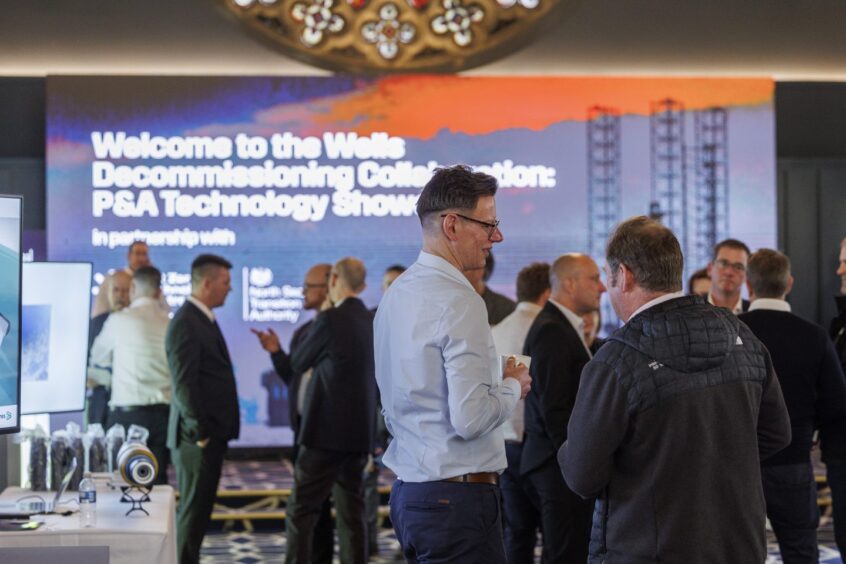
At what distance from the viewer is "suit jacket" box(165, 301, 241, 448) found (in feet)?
16.7

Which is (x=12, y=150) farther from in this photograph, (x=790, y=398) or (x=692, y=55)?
(x=790, y=398)

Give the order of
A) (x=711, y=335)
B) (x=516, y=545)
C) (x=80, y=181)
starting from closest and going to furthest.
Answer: (x=711, y=335) → (x=516, y=545) → (x=80, y=181)

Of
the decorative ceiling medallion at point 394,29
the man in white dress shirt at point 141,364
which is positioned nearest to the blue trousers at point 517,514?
the man in white dress shirt at point 141,364

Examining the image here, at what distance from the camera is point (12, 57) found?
8047 mm


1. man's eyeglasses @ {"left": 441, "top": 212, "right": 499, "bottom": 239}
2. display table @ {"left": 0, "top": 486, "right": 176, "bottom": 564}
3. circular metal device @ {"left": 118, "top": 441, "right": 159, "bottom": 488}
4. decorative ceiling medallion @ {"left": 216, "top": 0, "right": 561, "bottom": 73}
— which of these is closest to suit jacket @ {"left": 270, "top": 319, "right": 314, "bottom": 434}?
circular metal device @ {"left": 118, "top": 441, "right": 159, "bottom": 488}

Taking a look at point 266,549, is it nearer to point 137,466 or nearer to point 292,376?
point 292,376

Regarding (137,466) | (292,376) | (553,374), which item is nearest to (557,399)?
(553,374)

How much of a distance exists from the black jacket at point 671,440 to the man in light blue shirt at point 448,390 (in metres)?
0.30

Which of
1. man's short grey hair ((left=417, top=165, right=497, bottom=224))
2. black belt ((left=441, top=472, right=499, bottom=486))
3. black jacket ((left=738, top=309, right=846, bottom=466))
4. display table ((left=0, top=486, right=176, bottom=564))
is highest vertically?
man's short grey hair ((left=417, top=165, right=497, bottom=224))

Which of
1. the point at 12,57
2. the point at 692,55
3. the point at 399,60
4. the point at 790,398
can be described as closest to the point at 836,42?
the point at 692,55

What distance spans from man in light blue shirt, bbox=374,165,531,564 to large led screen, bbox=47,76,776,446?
5.06m

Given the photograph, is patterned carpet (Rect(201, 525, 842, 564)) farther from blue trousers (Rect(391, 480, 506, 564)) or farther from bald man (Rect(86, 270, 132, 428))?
blue trousers (Rect(391, 480, 506, 564))

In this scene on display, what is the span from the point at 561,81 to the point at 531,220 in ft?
3.39

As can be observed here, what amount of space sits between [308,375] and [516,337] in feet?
4.80
